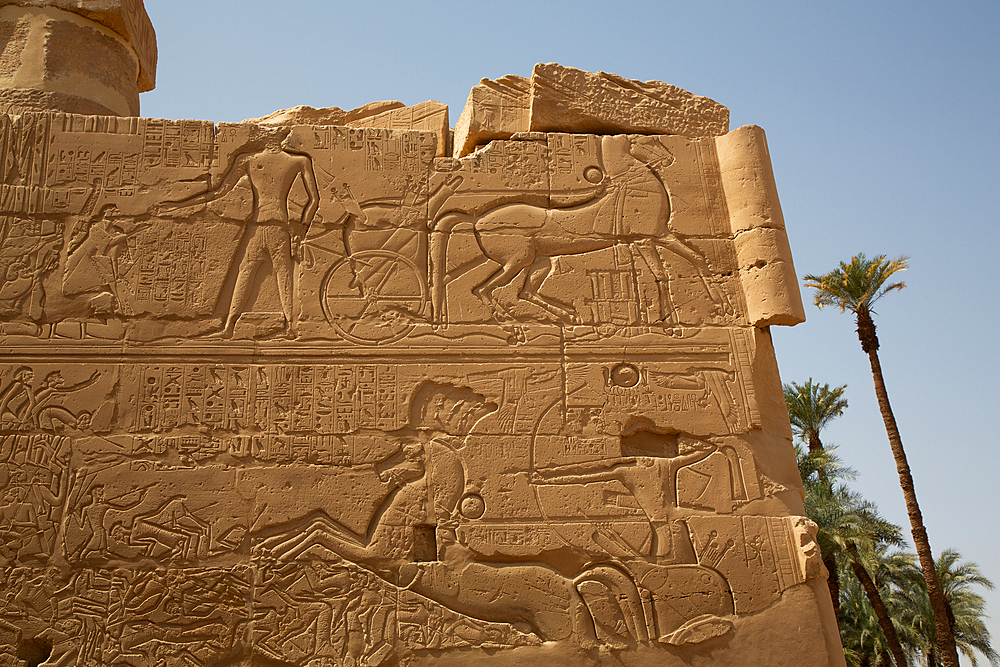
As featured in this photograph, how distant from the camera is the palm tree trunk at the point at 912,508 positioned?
11.2 meters

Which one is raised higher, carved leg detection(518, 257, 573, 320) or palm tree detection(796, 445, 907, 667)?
carved leg detection(518, 257, 573, 320)

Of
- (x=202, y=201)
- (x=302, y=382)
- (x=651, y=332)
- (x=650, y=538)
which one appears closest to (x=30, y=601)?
(x=302, y=382)

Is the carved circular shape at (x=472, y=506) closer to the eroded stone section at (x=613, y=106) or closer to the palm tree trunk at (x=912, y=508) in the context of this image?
the eroded stone section at (x=613, y=106)

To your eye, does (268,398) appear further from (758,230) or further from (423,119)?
(758,230)

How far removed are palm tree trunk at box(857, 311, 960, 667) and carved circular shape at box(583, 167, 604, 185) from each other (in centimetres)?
936

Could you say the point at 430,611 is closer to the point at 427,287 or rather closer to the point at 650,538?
the point at 650,538

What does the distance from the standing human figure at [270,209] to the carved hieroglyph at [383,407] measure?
13 millimetres

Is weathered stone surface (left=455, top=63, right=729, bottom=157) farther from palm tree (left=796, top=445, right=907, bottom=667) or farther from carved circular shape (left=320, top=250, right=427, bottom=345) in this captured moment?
palm tree (left=796, top=445, right=907, bottom=667)

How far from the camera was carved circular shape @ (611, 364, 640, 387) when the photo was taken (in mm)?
4395

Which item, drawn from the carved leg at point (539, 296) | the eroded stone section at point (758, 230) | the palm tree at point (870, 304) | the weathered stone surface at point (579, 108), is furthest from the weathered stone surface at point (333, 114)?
the palm tree at point (870, 304)

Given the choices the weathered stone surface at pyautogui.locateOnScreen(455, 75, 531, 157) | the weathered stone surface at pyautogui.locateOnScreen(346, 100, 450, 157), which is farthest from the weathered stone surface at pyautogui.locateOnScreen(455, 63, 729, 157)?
the weathered stone surface at pyautogui.locateOnScreen(346, 100, 450, 157)

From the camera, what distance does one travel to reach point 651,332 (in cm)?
450

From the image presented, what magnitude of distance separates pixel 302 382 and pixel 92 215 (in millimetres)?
1487

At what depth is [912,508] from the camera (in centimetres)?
1162
